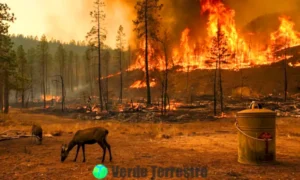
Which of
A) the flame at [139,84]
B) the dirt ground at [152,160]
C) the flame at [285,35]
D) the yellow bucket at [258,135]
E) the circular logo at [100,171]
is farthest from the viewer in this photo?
the flame at [139,84]

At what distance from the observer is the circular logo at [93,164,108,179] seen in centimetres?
819

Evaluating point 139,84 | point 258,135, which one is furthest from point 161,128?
point 139,84

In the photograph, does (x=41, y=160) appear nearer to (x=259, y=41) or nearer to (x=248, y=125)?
(x=248, y=125)

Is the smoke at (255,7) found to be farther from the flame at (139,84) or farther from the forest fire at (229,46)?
the flame at (139,84)

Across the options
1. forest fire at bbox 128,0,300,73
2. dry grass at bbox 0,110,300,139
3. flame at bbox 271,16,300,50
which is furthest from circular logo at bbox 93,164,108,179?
flame at bbox 271,16,300,50

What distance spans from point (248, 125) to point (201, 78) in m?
53.4

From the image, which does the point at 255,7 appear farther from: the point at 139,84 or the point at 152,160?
the point at 152,160

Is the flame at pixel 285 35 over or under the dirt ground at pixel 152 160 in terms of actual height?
over

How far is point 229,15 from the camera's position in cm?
7219

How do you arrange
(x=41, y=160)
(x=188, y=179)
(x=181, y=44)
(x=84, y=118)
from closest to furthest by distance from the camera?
(x=188, y=179), (x=41, y=160), (x=84, y=118), (x=181, y=44)

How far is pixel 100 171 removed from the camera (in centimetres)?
882

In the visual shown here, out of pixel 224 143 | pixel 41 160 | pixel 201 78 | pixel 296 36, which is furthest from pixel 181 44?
pixel 41 160

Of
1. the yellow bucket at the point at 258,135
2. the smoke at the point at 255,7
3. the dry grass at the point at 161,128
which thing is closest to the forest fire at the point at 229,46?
the smoke at the point at 255,7

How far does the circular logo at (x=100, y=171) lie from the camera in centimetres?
819
